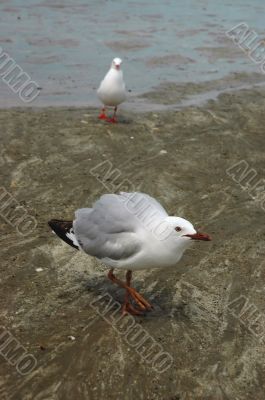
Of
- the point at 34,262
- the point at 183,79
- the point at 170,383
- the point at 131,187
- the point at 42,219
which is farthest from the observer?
the point at 183,79

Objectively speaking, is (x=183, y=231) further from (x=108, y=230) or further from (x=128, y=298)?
(x=128, y=298)

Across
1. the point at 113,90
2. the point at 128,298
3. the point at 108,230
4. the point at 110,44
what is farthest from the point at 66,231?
the point at 110,44

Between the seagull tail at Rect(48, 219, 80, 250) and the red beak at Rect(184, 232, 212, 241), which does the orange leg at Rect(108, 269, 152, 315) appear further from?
the red beak at Rect(184, 232, 212, 241)

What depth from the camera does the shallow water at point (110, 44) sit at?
11.8 meters

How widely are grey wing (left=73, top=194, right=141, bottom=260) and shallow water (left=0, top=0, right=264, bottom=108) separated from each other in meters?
5.58

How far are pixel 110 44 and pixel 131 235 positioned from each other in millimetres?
10713

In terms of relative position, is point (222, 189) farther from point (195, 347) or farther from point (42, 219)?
point (195, 347)

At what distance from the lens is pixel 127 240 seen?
466cm

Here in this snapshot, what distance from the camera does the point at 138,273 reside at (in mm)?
5719

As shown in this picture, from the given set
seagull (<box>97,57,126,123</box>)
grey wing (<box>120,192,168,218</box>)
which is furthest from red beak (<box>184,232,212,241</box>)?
seagull (<box>97,57,126,123</box>)

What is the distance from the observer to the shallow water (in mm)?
11836

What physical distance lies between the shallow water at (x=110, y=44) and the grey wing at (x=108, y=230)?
5.58 m

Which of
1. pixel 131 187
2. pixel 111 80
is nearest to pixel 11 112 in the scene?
pixel 111 80

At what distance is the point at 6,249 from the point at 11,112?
4.20 metres
